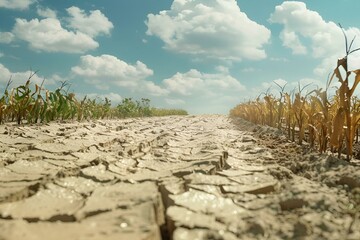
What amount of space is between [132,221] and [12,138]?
305 cm

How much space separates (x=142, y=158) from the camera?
10.2 ft

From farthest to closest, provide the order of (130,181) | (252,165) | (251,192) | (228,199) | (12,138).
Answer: (12,138), (252,165), (130,181), (251,192), (228,199)

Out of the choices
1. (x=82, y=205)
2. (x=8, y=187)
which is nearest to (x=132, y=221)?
(x=82, y=205)

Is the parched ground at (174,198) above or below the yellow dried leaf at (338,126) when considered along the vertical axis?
below

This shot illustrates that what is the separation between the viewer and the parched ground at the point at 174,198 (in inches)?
55.5

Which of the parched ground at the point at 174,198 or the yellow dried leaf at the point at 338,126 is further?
the yellow dried leaf at the point at 338,126

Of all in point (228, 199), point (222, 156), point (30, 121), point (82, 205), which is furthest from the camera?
point (30, 121)

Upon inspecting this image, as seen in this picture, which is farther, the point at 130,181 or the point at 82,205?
the point at 130,181

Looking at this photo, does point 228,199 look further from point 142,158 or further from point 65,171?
point 142,158

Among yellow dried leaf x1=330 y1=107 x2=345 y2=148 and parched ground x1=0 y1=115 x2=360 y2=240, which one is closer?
parched ground x1=0 y1=115 x2=360 y2=240

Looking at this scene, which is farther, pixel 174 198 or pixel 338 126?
pixel 338 126

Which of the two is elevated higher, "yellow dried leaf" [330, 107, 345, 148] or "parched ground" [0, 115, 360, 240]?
"yellow dried leaf" [330, 107, 345, 148]

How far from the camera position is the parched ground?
4.63 ft

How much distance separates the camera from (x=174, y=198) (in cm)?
176
